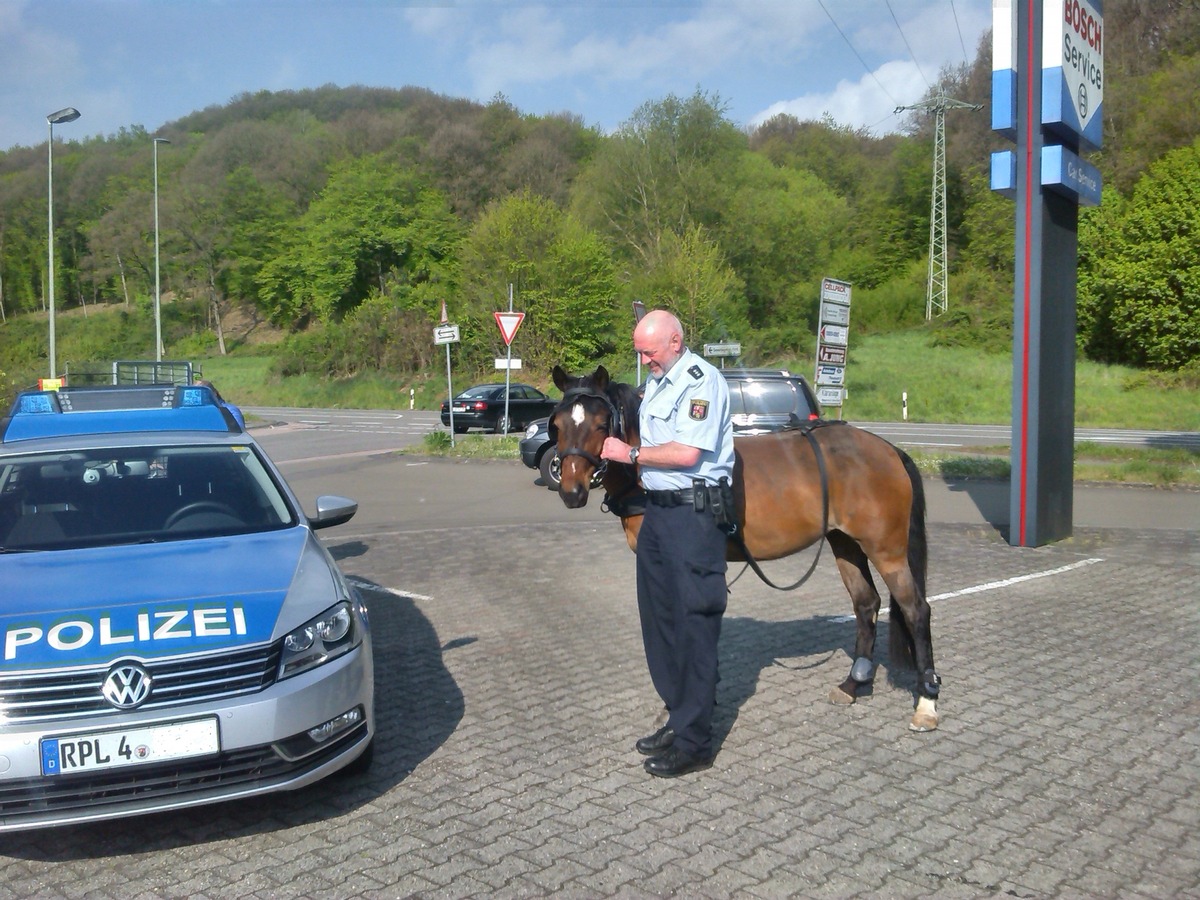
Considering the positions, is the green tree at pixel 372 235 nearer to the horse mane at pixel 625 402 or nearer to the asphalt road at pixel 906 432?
the asphalt road at pixel 906 432

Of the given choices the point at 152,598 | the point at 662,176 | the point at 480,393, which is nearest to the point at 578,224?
the point at 662,176

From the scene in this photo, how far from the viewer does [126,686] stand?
4113 mm

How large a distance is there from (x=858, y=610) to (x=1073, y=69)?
320 inches

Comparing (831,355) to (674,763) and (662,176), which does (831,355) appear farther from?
(662,176)

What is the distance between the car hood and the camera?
13.7 ft

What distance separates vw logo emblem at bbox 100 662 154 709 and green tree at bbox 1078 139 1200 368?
46.1 m

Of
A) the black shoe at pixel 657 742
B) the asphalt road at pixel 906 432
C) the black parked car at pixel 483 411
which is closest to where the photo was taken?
Answer: the black shoe at pixel 657 742

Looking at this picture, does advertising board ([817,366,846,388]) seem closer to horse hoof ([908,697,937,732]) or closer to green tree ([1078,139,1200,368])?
horse hoof ([908,697,937,732])

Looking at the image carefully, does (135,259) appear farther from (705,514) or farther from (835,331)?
(705,514)

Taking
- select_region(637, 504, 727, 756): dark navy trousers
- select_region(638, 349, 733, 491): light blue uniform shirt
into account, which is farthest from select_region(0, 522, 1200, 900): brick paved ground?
select_region(638, 349, 733, 491): light blue uniform shirt

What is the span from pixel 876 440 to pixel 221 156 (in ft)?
300

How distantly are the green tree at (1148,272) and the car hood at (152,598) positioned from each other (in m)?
45.3

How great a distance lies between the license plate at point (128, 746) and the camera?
3.98 metres

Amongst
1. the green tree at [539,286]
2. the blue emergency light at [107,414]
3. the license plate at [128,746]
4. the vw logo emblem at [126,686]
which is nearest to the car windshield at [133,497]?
the blue emergency light at [107,414]
